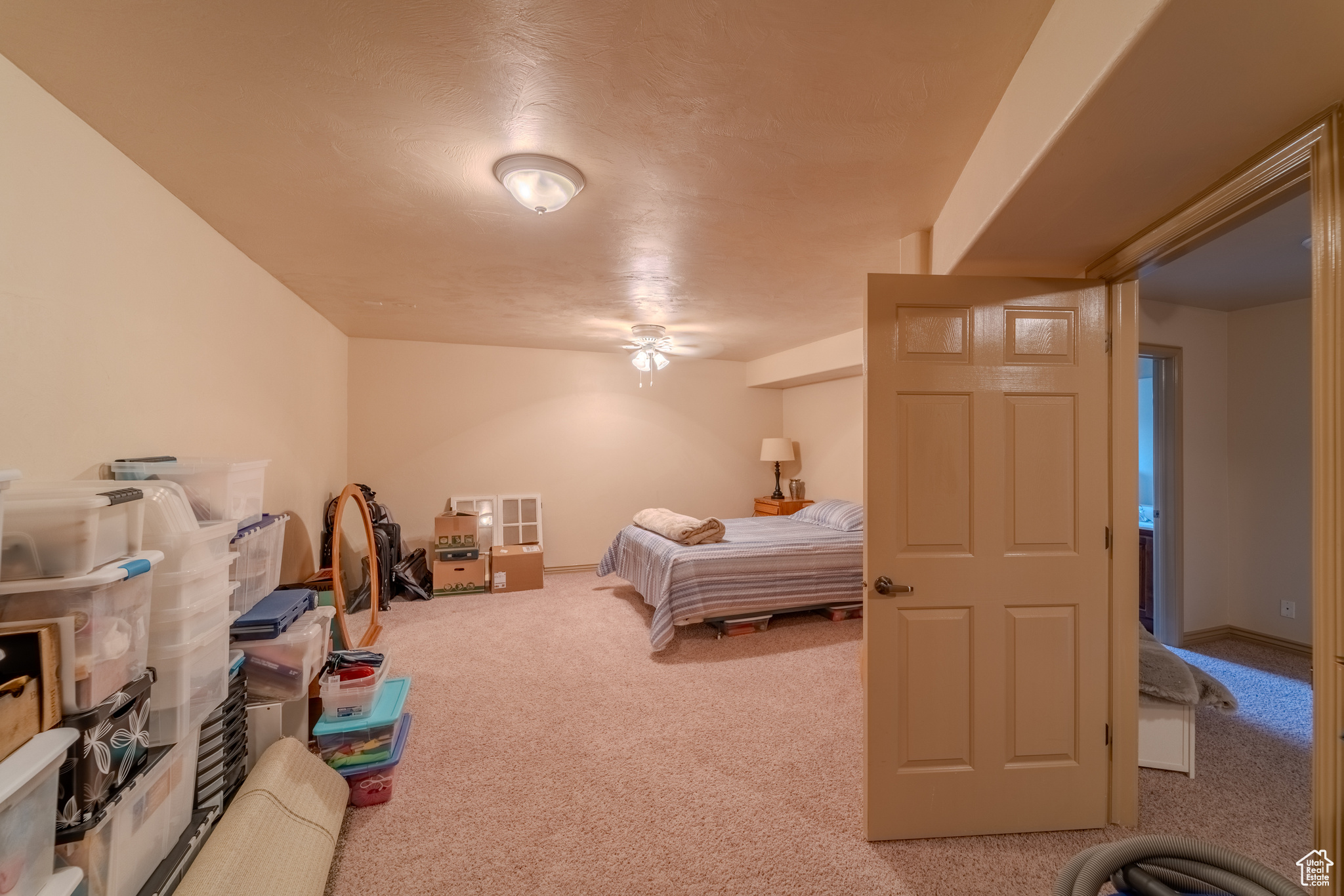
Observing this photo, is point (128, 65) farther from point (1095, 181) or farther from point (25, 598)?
point (1095, 181)

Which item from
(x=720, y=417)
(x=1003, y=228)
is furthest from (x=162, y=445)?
(x=720, y=417)

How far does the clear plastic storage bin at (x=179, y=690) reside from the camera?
1458mm

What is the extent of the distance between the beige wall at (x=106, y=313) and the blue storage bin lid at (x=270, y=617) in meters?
0.71

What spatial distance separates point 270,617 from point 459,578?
9.62ft

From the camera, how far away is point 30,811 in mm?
1013

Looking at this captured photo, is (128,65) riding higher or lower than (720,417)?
higher

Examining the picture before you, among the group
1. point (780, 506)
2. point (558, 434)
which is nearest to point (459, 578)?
point (558, 434)

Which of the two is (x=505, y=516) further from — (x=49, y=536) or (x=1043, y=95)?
(x=1043, y=95)

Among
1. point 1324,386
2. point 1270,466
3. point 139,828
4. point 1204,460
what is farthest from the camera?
point 1204,460

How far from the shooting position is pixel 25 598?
1135mm

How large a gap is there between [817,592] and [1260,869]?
322cm

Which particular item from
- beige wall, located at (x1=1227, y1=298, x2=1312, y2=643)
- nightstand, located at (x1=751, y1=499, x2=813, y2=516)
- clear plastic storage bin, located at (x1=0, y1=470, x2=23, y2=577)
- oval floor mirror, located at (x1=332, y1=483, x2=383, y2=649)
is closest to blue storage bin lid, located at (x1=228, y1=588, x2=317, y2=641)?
oval floor mirror, located at (x1=332, y1=483, x2=383, y2=649)

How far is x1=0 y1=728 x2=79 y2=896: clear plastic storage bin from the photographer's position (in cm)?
94

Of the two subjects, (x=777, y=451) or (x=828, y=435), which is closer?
(x=828, y=435)
